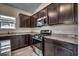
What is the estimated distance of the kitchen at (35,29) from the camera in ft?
3.62

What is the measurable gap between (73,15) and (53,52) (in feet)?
2.11

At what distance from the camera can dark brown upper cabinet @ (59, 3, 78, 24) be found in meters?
1.08

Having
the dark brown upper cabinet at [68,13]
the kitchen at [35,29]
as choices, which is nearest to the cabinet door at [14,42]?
the kitchen at [35,29]

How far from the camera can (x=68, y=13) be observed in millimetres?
1193

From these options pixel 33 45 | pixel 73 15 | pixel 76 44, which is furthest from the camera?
pixel 33 45

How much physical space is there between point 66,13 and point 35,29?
571 millimetres

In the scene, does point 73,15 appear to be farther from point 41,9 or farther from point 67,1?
point 41,9

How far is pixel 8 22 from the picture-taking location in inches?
46.9

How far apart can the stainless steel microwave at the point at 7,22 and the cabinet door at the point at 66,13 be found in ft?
2.60

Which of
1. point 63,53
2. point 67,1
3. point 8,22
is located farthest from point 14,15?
point 63,53

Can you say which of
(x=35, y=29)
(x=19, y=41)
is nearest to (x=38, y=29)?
(x=35, y=29)

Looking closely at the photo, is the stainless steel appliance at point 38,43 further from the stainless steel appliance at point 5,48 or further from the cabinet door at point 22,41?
the stainless steel appliance at point 5,48

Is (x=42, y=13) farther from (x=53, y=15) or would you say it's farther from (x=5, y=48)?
(x=5, y=48)

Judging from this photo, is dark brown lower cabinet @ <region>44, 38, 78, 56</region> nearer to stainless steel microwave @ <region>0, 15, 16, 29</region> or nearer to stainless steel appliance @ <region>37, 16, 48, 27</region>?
stainless steel appliance @ <region>37, 16, 48, 27</region>
